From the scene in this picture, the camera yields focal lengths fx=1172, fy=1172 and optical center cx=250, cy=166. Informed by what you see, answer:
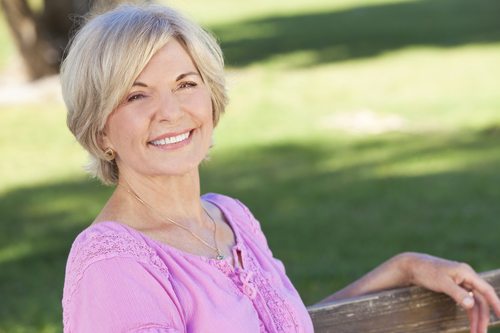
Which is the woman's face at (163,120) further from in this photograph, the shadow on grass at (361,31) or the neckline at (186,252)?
the shadow on grass at (361,31)

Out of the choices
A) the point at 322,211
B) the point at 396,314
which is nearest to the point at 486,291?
the point at 396,314

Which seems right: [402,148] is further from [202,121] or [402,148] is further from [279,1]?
[279,1]

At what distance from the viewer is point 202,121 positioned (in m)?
3.10

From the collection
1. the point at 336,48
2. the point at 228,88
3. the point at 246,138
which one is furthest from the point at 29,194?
the point at 336,48

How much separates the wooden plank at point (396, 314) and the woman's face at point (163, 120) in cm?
58

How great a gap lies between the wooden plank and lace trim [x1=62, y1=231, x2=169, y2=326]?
1.91 ft

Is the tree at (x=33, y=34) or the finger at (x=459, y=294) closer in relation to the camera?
the finger at (x=459, y=294)

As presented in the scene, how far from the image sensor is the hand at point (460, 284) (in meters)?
3.18

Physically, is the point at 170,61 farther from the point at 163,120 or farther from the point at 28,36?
the point at 28,36

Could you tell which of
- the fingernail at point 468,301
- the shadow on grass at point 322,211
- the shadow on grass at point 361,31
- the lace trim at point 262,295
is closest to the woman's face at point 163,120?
the lace trim at point 262,295

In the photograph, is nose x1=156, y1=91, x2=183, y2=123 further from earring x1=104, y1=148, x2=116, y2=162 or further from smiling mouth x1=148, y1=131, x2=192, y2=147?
earring x1=104, y1=148, x2=116, y2=162

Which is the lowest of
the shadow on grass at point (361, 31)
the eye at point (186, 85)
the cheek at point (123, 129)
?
the shadow on grass at point (361, 31)

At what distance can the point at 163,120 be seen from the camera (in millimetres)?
2982

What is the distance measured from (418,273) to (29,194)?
26.7ft
